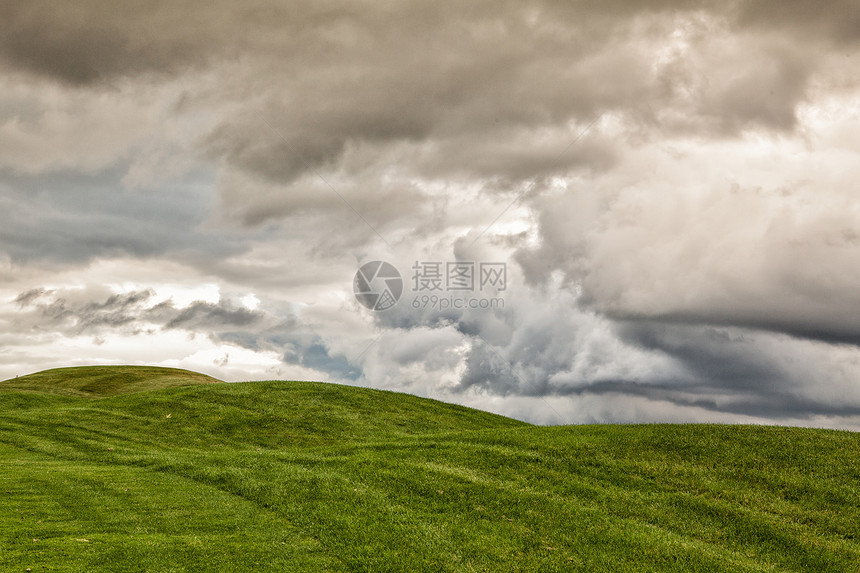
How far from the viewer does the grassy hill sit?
49.9 ft

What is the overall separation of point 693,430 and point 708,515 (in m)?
10.0

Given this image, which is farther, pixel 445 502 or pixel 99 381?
pixel 99 381

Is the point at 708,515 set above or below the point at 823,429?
below

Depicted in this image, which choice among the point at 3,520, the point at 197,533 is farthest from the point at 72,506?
the point at 197,533

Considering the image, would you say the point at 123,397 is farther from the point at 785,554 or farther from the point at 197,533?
the point at 785,554

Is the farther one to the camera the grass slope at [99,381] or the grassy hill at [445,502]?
the grass slope at [99,381]

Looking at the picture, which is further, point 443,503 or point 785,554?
point 443,503

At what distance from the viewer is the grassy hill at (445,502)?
15211 mm

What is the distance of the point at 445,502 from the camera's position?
64.1 feet

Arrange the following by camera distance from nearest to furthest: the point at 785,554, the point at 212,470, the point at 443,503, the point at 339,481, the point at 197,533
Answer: the point at 197,533 < the point at 785,554 < the point at 443,503 < the point at 339,481 < the point at 212,470

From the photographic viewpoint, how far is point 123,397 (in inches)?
1831

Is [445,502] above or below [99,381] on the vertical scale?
below

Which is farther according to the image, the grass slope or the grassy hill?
the grass slope

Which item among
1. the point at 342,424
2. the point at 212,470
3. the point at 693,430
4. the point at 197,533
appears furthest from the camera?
the point at 342,424
